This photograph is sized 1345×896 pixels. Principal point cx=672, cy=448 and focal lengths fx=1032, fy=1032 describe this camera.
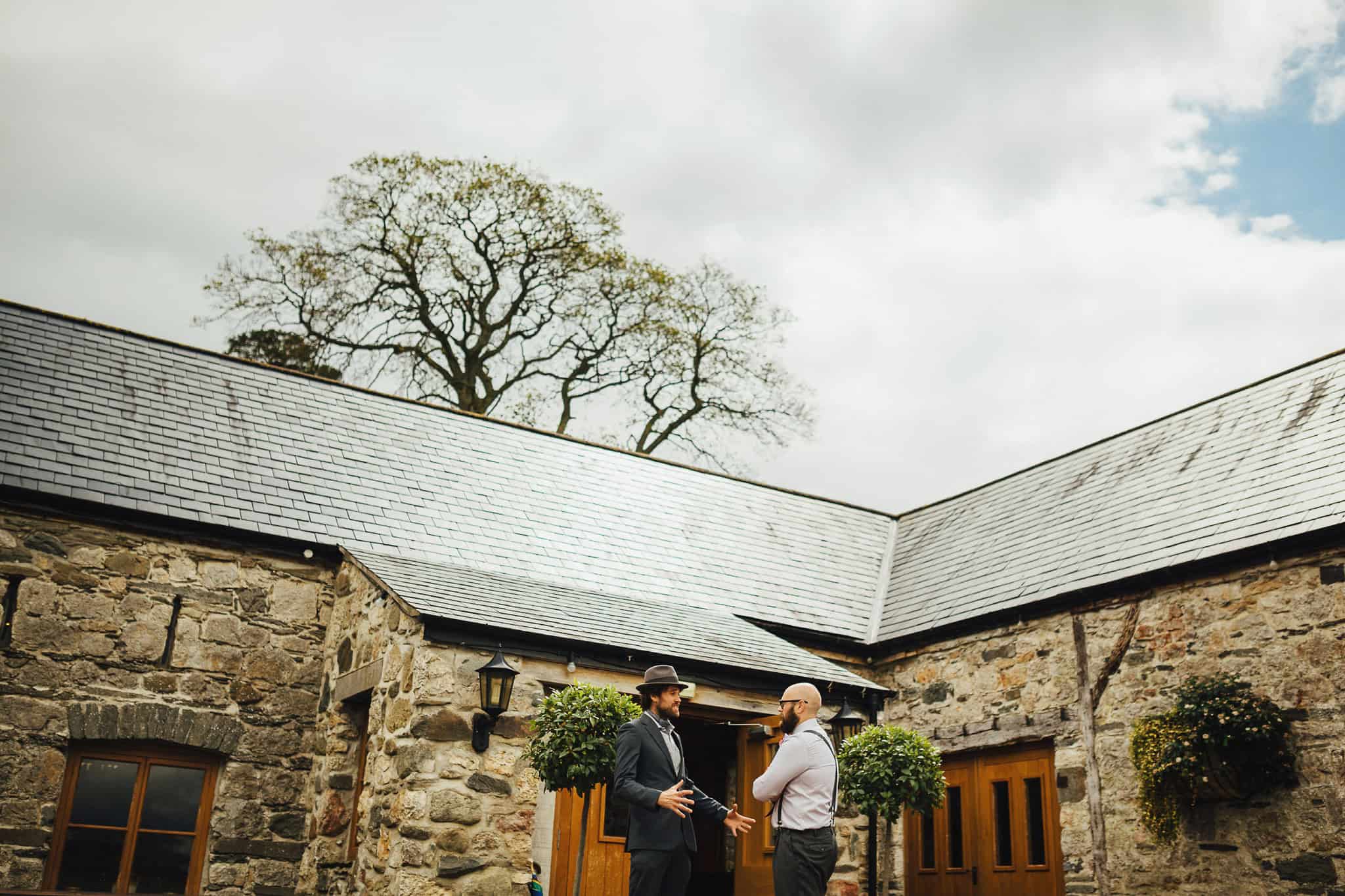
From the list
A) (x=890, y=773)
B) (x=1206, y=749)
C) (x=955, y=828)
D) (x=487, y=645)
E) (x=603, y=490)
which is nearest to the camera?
(x=487, y=645)

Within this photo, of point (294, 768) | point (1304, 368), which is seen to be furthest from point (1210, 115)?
point (294, 768)

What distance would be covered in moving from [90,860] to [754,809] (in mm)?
5087

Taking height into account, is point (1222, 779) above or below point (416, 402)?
below

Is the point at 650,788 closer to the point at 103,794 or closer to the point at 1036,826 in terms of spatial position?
the point at 103,794

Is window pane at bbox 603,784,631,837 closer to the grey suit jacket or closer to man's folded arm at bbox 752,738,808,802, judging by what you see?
the grey suit jacket

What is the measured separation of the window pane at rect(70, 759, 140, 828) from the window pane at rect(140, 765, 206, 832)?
0.13 m

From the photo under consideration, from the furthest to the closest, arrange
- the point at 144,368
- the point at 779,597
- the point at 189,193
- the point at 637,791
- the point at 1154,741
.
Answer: the point at 189,193
the point at 779,597
the point at 144,368
the point at 1154,741
the point at 637,791

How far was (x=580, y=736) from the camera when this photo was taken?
5965mm

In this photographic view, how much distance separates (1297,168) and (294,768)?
10.5 metres

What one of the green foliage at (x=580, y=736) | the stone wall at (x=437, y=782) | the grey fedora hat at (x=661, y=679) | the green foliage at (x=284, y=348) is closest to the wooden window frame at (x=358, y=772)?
the stone wall at (x=437, y=782)

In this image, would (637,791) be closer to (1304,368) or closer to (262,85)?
(1304,368)

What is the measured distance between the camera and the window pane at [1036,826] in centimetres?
898

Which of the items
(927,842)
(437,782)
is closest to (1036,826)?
(927,842)

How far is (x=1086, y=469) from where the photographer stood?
11.5 meters
